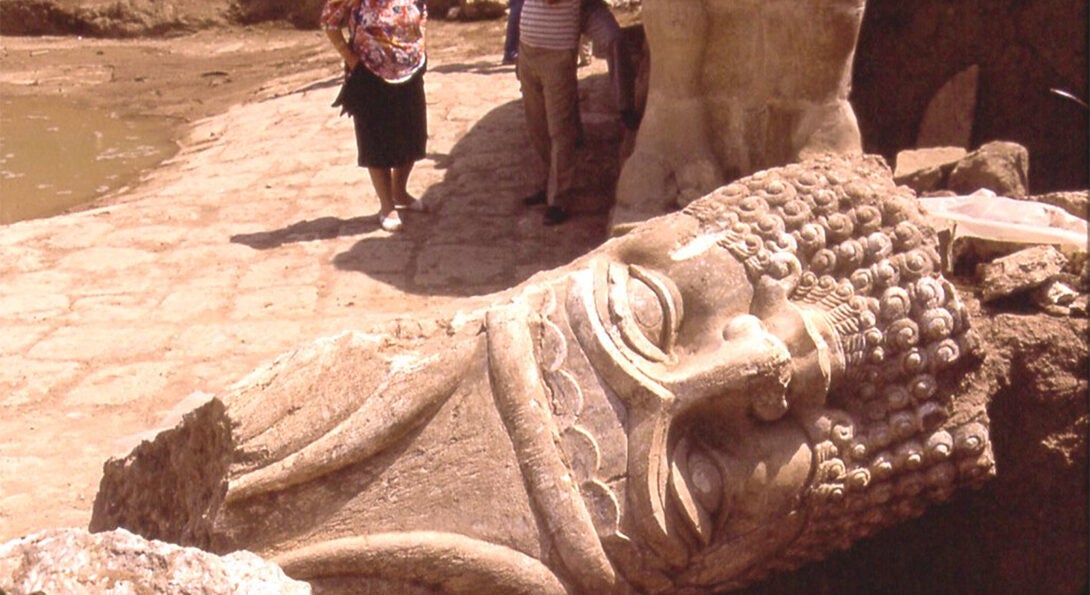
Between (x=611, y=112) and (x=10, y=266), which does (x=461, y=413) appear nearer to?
(x=10, y=266)

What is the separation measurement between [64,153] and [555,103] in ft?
12.6

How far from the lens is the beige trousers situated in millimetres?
6676

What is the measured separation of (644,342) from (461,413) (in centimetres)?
35

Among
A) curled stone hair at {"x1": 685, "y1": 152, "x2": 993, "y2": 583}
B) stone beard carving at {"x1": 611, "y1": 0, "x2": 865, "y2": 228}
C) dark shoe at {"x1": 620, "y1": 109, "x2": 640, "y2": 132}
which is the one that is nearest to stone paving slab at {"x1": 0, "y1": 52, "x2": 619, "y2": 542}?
dark shoe at {"x1": 620, "y1": 109, "x2": 640, "y2": 132}

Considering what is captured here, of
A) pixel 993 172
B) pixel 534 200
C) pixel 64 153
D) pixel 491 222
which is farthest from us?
pixel 64 153

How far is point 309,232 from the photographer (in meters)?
6.78

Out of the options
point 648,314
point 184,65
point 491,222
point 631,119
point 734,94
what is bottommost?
point 184,65

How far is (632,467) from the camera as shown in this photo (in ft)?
7.78

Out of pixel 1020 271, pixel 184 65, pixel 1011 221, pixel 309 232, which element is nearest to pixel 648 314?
pixel 1020 271

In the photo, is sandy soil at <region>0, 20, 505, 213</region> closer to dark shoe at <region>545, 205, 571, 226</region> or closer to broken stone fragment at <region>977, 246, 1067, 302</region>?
dark shoe at <region>545, 205, 571, 226</region>

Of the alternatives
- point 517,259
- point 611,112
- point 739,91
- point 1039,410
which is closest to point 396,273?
point 517,259

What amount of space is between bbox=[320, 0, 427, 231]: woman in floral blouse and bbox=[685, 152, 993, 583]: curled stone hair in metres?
4.02

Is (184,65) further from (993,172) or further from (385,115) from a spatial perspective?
(993,172)

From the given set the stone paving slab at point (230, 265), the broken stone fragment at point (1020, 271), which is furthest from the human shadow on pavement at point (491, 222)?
the broken stone fragment at point (1020, 271)
